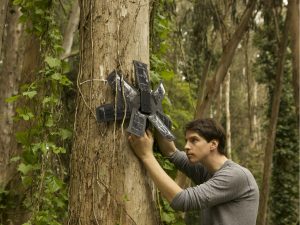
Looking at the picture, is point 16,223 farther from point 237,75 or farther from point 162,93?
point 237,75

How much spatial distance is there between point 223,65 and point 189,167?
700 cm

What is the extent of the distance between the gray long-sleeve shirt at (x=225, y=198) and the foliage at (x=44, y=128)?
128 cm

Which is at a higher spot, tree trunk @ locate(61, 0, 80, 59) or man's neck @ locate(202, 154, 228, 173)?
tree trunk @ locate(61, 0, 80, 59)

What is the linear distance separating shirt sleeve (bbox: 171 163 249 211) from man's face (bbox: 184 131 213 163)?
22 cm

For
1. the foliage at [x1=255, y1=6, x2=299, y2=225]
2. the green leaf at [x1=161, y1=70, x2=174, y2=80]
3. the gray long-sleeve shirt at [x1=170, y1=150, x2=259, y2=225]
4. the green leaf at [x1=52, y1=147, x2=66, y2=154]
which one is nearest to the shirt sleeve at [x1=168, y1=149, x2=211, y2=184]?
the gray long-sleeve shirt at [x1=170, y1=150, x2=259, y2=225]

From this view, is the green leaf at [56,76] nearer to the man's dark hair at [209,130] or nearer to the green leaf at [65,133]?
the green leaf at [65,133]

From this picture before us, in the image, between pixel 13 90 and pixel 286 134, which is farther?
pixel 286 134

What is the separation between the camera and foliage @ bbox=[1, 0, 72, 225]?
3848mm

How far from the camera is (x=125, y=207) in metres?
2.88

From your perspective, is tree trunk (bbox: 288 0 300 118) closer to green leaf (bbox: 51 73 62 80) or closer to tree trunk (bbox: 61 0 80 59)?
tree trunk (bbox: 61 0 80 59)

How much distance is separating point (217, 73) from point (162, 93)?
706 cm

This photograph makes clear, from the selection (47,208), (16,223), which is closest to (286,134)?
(16,223)

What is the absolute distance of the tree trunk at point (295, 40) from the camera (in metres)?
8.94

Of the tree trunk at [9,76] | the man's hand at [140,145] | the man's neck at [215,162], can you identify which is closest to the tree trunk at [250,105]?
the tree trunk at [9,76]
